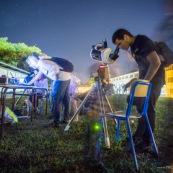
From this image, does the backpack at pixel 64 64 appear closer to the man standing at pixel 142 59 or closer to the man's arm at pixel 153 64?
the man standing at pixel 142 59

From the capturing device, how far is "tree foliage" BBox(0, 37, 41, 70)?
115 feet

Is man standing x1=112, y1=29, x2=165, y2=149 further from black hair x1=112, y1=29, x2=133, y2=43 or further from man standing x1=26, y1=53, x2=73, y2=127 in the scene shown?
man standing x1=26, y1=53, x2=73, y2=127

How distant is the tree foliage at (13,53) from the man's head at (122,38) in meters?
32.6

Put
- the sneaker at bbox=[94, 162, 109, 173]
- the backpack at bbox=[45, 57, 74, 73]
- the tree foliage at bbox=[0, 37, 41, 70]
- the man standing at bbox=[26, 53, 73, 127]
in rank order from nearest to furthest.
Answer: the sneaker at bbox=[94, 162, 109, 173]
the man standing at bbox=[26, 53, 73, 127]
the backpack at bbox=[45, 57, 74, 73]
the tree foliage at bbox=[0, 37, 41, 70]

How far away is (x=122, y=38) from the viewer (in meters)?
3.36

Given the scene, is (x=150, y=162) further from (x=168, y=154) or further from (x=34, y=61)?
(x=34, y=61)

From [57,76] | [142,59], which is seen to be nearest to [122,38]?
[142,59]

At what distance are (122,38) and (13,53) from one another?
1400 inches

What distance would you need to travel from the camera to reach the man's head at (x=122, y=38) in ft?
11.0

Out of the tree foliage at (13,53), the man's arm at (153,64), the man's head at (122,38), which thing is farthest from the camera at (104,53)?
the tree foliage at (13,53)

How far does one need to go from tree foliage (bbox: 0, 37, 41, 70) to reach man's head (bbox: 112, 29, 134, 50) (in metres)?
32.6

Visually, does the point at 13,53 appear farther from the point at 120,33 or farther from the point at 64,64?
the point at 120,33

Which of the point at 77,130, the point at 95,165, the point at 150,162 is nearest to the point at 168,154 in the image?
the point at 150,162

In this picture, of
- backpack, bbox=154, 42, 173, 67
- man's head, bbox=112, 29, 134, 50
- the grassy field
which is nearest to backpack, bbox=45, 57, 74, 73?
the grassy field
